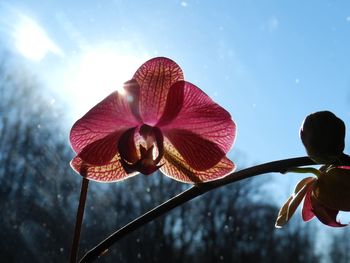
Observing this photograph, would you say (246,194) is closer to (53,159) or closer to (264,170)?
(53,159)

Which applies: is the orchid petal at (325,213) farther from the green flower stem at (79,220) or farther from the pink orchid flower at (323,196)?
the green flower stem at (79,220)

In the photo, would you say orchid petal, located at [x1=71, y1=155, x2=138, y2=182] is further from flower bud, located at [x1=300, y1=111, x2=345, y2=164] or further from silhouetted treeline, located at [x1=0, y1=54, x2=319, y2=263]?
silhouetted treeline, located at [x1=0, y1=54, x2=319, y2=263]

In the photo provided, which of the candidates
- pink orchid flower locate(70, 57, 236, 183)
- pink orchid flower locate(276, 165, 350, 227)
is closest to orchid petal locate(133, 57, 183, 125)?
pink orchid flower locate(70, 57, 236, 183)

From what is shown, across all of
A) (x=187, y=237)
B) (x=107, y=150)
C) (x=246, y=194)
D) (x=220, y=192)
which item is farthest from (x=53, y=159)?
(x=107, y=150)

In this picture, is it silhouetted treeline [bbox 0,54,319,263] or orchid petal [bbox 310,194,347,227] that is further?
silhouetted treeline [bbox 0,54,319,263]

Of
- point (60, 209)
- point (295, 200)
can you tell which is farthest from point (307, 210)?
point (60, 209)

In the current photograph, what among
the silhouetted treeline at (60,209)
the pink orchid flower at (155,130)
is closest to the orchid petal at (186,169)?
the pink orchid flower at (155,130)

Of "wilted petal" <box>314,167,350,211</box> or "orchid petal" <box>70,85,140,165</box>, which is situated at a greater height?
"orchid petal" <box>70,85,140,165</box>

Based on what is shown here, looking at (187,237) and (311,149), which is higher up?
(311,149)
